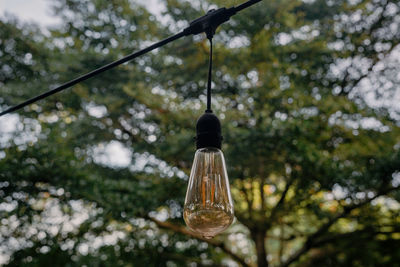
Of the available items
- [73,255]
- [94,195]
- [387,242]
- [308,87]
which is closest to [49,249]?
[73,255]

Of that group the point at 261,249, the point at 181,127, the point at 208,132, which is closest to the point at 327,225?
the point at 261,249

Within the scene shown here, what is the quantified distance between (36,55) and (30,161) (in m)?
2.09

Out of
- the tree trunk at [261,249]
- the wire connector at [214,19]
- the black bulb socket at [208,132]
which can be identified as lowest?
the black bulb socket at [208,132]

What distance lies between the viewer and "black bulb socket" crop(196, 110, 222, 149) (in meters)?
1.08

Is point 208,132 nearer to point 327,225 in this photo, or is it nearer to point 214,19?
point 214,19

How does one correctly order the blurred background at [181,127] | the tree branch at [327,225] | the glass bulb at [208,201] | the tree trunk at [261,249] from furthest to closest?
the tree trunk at [261,249] → the tree branch at [327,225] → the blurred background at [181,127] → the glass bulb at [208,201]

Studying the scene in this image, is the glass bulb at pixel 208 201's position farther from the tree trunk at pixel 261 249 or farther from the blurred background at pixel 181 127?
the tree trunk at pixel 261 249

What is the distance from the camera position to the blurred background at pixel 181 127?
13.0 feet

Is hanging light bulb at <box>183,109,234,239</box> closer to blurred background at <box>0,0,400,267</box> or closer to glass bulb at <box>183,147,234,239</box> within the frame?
glass bulb at <box>183,147,234,239</box>

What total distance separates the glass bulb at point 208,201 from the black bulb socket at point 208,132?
55mm

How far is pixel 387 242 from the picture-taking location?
5.23 m

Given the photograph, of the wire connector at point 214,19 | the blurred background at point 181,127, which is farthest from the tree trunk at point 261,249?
the wire connector at point 214,19

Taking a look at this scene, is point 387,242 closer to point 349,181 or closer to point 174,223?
point 349,181

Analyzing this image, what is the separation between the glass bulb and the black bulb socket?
55 mm
